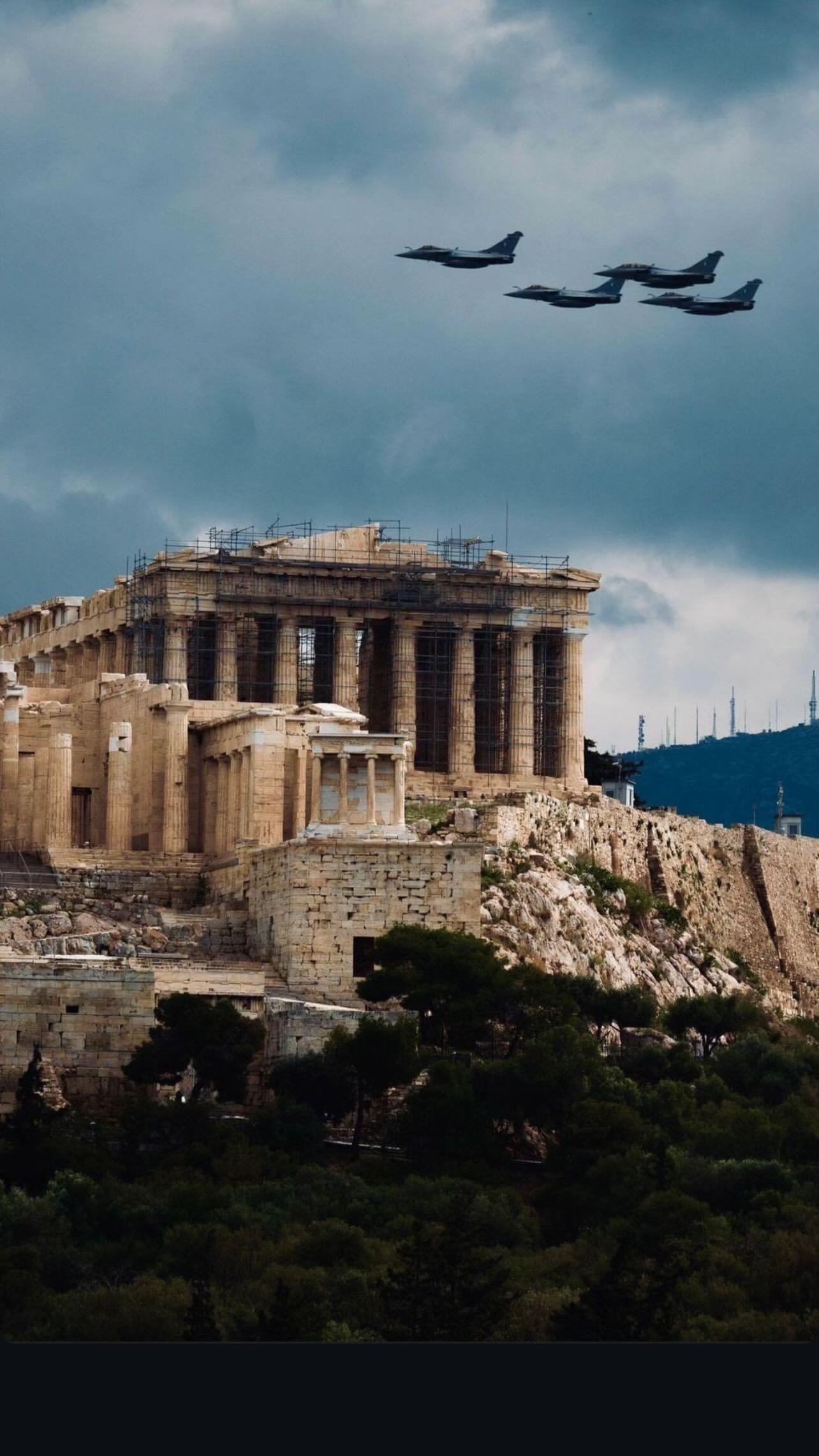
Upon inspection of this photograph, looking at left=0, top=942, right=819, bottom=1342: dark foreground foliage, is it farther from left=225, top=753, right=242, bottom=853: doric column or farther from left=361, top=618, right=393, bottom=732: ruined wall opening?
left=361, top=618, right=393, bottom=732: ruined wall opening

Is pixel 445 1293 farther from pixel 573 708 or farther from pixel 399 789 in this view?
pixel 573 708

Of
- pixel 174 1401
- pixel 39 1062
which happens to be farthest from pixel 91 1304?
pixel 39 1062

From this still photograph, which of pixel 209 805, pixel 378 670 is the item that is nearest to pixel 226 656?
pixel 378 670

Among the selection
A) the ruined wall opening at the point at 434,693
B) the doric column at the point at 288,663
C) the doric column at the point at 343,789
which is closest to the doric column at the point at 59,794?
the doric column at the point at 343,789

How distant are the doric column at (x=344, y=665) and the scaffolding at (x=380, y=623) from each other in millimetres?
160

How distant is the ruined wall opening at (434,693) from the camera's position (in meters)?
129

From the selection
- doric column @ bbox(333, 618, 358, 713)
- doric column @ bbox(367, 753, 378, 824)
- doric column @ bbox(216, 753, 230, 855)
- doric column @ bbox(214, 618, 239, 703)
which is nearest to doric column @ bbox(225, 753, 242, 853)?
doric column @ bbox(216, 753, 230, 855)

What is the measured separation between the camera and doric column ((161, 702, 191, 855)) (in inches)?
4552

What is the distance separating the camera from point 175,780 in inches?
4564

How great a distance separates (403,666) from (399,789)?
19921 mm

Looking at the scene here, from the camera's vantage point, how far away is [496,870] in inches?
4427

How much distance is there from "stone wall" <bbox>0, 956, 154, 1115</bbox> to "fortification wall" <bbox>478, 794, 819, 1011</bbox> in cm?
1843

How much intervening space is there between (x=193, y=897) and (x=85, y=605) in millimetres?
22766

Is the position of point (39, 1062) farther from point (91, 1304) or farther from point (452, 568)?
point (452, 568)
